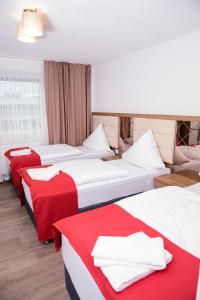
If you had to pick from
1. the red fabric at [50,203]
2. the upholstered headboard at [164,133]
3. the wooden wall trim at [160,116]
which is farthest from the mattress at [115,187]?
the wooden wall trim at [160,116]

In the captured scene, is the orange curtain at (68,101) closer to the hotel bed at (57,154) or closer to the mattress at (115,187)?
the hotel bed at (57,154)

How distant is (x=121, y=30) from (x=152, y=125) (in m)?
1.37

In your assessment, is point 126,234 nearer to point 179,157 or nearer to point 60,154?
point 179,157

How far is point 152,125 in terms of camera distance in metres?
3.14

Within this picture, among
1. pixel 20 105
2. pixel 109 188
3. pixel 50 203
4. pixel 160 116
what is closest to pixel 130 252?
pixel 50 203

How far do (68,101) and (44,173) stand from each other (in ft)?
7.24

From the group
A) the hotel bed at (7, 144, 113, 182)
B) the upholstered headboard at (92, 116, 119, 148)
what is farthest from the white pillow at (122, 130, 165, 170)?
the hotel bed at (7, 144, 113, 182)

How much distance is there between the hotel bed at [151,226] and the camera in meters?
1.04

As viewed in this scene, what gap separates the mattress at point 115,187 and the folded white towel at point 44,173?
0.17 m

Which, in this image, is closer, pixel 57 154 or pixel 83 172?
pixel 83 172

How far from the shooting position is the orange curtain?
416cm

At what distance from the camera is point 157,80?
3.10 metres

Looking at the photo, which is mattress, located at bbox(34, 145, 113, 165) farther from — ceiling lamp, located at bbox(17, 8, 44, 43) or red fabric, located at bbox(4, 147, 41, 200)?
ceiling lamp, located at bbox(17, 8, 44, 43)

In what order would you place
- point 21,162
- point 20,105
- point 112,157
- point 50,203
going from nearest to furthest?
point 50,203
point 21,162
point 112,157
point 20,105
